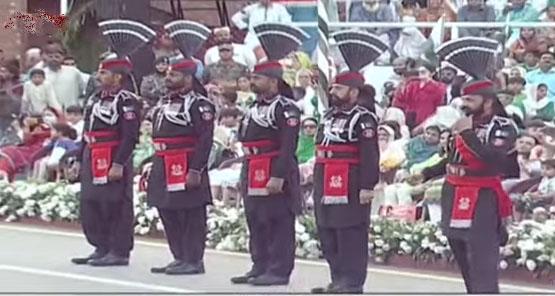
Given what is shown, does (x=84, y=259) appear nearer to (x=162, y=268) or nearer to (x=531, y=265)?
(x=162, y=268)

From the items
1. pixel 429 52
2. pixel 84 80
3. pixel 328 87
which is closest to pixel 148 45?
pixel 84 80

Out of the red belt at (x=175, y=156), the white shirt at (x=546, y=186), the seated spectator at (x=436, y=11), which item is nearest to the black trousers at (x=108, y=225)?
the red belt at (x=175, y=156)

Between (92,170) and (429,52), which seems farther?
(92,170)

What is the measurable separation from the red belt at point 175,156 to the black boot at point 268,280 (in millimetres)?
498

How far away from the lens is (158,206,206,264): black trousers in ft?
16.4

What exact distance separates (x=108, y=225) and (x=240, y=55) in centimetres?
91

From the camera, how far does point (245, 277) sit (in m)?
4.94

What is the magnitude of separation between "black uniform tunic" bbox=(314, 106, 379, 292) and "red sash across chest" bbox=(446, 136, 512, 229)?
0.31 metres

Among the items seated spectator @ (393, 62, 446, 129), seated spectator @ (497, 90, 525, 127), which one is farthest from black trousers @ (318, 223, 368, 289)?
seated spectator @ (497, 90, 525, 127)

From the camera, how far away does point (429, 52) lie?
470 cm

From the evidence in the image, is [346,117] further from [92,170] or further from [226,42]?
[92,170]

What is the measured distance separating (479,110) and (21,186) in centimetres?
184

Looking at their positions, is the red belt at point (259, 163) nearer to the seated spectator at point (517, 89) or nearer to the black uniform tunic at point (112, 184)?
the black uniform tunic at point (112, 184)

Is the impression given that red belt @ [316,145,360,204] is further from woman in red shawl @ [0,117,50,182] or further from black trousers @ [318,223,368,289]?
woman in red shawl @ [0,117,50,182]
